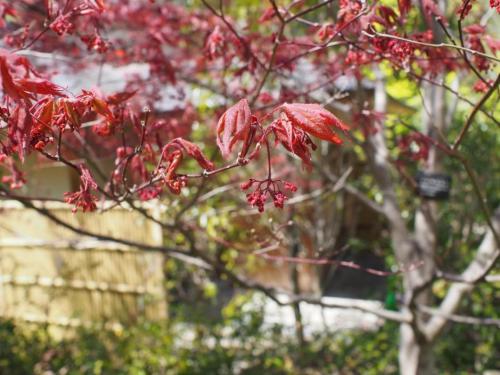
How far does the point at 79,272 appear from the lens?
609cm

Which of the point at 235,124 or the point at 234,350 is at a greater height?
the point at 235,124

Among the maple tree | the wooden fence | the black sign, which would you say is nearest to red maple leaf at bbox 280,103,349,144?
the maple tree

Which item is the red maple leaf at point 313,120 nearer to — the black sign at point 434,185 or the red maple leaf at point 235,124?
the red maple leaf at point 235,124

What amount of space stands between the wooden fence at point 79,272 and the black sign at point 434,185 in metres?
3.04

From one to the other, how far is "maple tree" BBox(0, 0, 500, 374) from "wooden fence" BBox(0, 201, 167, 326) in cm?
102

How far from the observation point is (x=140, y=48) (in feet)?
10.9

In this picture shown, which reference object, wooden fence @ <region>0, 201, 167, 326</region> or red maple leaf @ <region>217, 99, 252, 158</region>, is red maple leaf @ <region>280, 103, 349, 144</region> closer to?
red maple leaf @ <region>217, 99, 252, 158</region>

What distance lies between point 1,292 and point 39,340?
140 cm

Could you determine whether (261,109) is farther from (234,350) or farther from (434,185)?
(234,350)

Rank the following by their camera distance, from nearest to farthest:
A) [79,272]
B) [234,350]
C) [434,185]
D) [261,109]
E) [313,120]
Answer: [313,120] < [261,109] < [434,185] < [234,350] < [79,272]

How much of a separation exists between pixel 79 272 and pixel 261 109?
402 centimetres

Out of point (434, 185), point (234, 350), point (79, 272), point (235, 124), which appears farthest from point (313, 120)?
point (79, 272)

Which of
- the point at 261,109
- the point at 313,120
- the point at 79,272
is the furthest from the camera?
the point at 79,272

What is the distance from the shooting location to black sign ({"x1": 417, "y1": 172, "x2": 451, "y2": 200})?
126 inches
